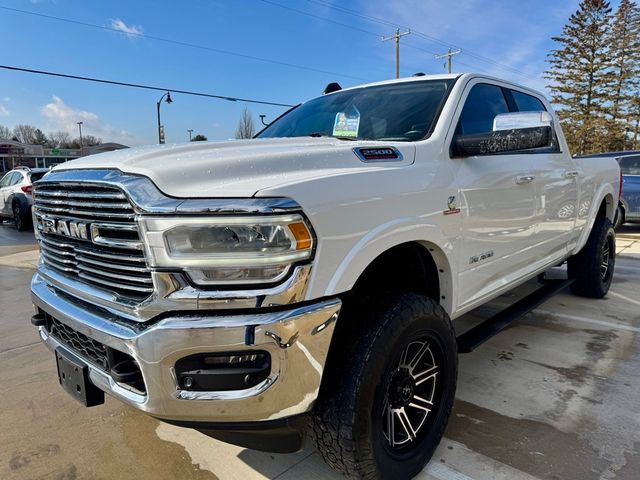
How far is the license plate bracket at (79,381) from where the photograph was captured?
194 centimetres

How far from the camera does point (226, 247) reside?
1591mm

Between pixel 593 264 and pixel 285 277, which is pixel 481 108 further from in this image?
pixel 593 264

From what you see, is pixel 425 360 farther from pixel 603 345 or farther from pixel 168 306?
pixel 603 345

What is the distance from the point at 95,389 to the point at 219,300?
81 cm

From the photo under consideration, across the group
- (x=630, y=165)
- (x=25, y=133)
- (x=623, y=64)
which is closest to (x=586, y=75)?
(x=623, y=64)

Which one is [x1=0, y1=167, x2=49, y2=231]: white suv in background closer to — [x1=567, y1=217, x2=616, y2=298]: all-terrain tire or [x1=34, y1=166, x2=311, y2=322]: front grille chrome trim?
[x1=34, y1=166, x2=311, y2=322]: front grille chrome trim

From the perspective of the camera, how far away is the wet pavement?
228cm

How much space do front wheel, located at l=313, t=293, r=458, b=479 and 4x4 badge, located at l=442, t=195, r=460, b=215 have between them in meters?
0.48

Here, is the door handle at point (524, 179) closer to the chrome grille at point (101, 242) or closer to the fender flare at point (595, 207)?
the fender flare at point (595, 207)

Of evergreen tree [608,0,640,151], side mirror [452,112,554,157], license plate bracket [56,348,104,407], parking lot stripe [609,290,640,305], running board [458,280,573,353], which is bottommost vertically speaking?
parking lot stripe [609,290,640,305]

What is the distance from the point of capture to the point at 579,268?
16.1ft

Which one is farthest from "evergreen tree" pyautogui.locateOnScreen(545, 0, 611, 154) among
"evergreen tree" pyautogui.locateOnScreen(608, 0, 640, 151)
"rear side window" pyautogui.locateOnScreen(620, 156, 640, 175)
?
"rear side window" pyautogui.locateOnScreen(620, 156, 640, 175)

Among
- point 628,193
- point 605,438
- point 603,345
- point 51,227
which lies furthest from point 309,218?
point 628,193

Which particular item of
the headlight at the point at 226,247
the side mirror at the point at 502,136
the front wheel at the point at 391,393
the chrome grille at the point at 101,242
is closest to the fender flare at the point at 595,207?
the side mirror at the point at 502,136
